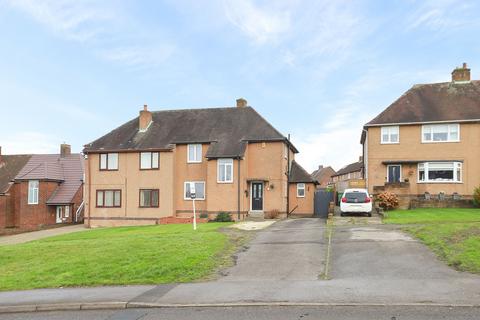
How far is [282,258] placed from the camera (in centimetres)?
1393

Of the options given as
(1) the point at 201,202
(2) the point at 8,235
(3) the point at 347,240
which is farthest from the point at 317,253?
(2) the point at 8,235

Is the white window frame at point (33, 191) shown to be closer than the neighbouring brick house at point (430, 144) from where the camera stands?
No

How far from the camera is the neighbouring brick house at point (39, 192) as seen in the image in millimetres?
40188

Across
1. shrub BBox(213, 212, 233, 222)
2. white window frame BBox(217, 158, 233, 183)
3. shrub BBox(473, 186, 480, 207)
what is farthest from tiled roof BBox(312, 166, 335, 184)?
shrub BBox(213, 212, 233, 222)

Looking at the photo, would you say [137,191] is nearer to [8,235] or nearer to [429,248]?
[8,235]

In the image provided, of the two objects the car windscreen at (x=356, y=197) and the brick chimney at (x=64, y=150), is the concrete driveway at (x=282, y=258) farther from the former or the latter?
the brick chimney at (x=64, y=150)

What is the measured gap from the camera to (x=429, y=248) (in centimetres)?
1425

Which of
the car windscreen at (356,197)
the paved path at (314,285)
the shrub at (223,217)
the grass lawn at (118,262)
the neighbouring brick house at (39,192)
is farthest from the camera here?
the neighbouring brick house at (39,192)

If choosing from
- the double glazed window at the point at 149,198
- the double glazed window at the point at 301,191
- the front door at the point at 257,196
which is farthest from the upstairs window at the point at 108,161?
the double glazed window at the point at 301,191

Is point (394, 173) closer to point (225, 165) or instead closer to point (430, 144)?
point (430, 144)

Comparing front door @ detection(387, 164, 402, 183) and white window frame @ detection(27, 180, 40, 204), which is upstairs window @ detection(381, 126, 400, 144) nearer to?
front door @ detection(387, 164, 402, 183)

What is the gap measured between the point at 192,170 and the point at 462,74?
20579mm

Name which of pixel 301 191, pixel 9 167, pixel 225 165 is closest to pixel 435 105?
pixel 301 191

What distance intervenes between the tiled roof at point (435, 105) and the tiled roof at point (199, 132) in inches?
325
